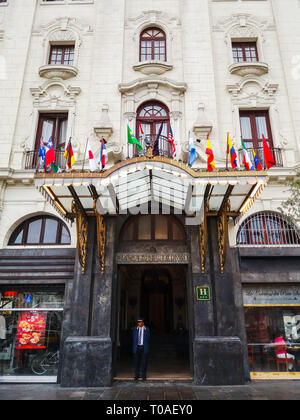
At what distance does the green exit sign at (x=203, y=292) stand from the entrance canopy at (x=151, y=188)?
2.44 metres

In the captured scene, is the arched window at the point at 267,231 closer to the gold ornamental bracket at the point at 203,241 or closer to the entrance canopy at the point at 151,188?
the entrance canopy at the point at 151,188

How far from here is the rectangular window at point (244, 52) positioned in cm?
1417

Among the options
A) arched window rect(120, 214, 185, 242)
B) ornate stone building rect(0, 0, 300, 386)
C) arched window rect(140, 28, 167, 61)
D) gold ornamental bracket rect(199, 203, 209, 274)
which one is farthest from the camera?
arched window rect(140, 28, 167, 61)

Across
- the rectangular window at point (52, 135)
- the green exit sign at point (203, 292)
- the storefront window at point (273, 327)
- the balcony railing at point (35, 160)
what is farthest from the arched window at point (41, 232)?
the storefront window at point (273, 327)

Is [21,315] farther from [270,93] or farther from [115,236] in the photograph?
[270,93]

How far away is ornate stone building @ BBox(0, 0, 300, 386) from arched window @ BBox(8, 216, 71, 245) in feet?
0.17

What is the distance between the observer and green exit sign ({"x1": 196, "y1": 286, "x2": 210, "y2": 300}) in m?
9.73

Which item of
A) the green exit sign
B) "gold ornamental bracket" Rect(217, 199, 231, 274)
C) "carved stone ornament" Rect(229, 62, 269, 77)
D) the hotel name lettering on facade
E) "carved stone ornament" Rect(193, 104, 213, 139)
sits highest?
"carved stone ornament" Rect(229, 62, 269, 77)

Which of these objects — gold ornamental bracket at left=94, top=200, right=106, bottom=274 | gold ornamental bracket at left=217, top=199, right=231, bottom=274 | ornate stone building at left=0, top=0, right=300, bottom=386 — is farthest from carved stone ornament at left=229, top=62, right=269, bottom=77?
gold ornamental bracket at left=94, top=200, right=106, bottom=274

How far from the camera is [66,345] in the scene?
9.08 meters

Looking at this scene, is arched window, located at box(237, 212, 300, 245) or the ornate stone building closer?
the ornate stone building

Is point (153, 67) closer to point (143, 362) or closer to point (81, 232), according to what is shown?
point (81, 232)

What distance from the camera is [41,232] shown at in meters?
11.4

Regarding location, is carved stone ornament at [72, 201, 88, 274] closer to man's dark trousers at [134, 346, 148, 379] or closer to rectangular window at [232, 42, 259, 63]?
man's dark trousers at [134, 346, 148, 379]
